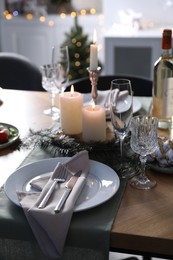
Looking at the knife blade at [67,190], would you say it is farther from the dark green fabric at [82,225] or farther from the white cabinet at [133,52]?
the white cabinet at [133,52]

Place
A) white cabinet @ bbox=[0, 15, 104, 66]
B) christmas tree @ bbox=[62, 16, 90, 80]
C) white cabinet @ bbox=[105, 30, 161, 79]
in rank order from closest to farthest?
1. white cabinet @ bbox=[105, 30, 161, 79]
2. christmas tree @ bbox=[62, 16, 90, 80]
3. white cabinet @ bbox=[0, 15, 104, 66]

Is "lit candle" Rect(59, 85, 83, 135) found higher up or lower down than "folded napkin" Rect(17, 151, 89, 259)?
higher up

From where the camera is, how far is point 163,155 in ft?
3.23

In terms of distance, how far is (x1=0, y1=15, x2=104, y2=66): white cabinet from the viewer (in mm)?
3775

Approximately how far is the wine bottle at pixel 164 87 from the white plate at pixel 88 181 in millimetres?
365

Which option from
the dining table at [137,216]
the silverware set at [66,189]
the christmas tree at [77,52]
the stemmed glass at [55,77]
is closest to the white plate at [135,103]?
the stemmed glass at [55,77]

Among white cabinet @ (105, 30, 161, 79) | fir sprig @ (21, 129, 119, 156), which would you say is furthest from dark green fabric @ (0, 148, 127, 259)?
white cabinet @ (105, 30, 161, 79)

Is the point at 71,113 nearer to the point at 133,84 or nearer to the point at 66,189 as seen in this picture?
the point at 66,189

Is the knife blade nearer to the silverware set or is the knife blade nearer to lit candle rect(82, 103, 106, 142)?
the silverware set

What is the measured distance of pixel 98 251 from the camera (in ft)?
2.72

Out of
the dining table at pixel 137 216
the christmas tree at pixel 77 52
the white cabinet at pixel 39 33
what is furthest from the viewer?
the white cabinet at pixel 39 33

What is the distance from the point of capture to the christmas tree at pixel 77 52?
11.0 feet

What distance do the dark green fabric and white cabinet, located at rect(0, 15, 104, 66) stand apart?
3093 mm

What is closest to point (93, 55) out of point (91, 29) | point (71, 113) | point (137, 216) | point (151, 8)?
point (71, 113)
